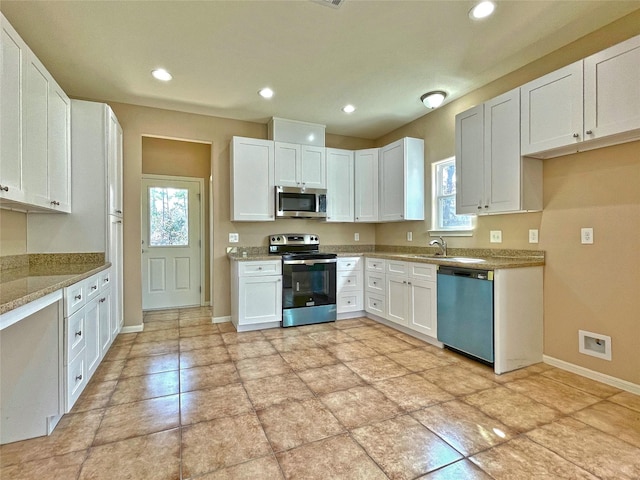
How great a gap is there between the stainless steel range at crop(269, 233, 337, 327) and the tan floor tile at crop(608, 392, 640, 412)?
8.83 feet

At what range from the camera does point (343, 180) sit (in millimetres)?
4508

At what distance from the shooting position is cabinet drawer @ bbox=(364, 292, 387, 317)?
3.94 meters

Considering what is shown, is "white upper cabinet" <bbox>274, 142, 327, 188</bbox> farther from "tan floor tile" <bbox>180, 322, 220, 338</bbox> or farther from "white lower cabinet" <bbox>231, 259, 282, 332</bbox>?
"tan floor tile" <bbox>180, 322, 220, 338</bbox>

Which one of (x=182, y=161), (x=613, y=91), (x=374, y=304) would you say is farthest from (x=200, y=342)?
(x=613, y=91)

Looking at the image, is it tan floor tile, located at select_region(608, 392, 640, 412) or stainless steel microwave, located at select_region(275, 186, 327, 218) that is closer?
tan floor tile, located at select_region(608, 392, 640, 412)

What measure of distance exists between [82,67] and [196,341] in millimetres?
2833

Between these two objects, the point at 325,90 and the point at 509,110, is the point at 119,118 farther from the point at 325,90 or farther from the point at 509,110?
the point at 509,110

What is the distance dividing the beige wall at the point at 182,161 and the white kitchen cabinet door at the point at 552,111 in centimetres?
424

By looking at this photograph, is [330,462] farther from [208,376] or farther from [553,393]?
[553,393]

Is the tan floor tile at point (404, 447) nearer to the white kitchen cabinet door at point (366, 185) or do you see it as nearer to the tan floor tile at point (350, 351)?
the tan floor tile at point (350, 351)

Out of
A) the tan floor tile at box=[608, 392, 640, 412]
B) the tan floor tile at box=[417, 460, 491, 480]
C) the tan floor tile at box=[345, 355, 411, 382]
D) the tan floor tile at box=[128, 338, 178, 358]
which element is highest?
the tan floor tile at box=[128, 338, 178, 358]

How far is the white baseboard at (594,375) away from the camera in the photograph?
2.23 metres

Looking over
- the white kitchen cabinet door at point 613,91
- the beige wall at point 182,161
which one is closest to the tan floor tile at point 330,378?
the white kitchen cabinet door at point 613,91

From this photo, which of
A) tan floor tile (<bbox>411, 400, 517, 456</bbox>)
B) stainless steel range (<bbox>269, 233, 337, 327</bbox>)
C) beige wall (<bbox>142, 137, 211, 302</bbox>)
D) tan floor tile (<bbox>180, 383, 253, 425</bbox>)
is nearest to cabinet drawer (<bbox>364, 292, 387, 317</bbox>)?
stainless steel range (<bbox>269, 233, 337, 327</bbox>)
